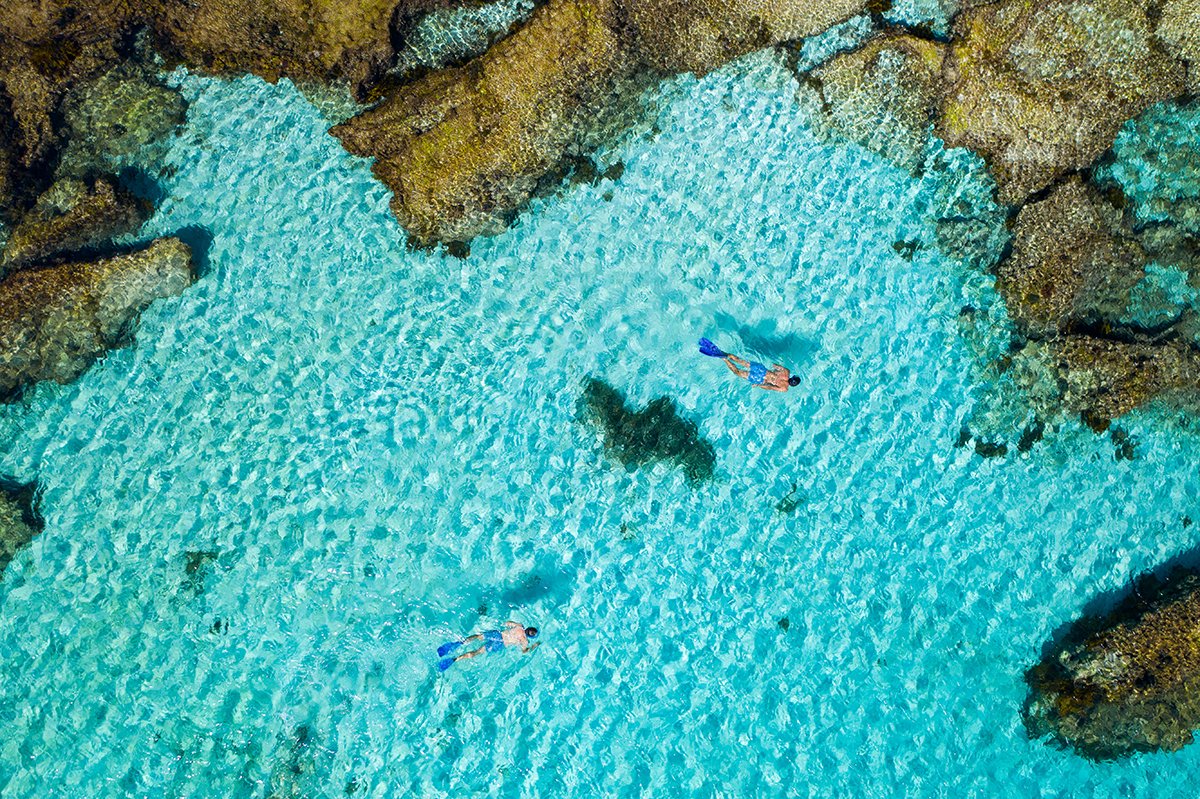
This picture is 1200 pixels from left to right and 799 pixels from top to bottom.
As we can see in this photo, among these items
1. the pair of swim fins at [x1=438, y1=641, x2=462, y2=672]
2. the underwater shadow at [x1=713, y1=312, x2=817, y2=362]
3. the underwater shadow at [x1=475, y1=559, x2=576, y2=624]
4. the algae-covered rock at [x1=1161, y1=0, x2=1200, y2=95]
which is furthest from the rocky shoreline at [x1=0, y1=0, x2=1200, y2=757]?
the pair of swim fins at [x1=438, y1=641, x2=462, y2=672]

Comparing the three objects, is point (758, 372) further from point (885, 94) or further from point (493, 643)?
point (493, 643)

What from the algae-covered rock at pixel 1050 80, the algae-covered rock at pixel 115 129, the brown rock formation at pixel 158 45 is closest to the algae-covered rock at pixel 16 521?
the brown rock formation at pixel 158 45

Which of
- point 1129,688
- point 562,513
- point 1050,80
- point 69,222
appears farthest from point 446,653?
point 1050,80

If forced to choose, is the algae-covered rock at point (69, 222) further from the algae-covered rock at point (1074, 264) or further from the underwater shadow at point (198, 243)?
the algae-covered rock at point (1074, 264)

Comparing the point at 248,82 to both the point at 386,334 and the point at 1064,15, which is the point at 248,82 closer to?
the point at 386,334

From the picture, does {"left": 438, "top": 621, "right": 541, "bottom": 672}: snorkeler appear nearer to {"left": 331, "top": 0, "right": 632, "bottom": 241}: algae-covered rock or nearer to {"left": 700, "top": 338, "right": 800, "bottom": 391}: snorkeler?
{"left": 700, "top": 338, "right": 800, "bottom": 391}: snorkeler

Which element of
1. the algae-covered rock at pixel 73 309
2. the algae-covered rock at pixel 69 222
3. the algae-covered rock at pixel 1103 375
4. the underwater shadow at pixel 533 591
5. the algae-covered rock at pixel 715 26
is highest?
the algae-covered rock at pixel 715 26
